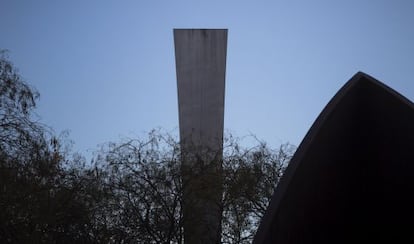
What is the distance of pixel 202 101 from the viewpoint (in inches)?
493

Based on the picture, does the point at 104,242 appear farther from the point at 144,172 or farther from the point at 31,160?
the point at 31,160

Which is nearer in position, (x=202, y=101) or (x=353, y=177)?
(x=353, y=177)

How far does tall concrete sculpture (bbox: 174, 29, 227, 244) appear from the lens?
12.5 meters

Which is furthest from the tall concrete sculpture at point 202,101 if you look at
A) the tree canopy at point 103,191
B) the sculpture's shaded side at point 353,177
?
the sculpture's shaded side at point 353,177

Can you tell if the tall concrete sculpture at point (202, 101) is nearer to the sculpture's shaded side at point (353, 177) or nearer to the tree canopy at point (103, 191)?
the tree canopy at point (103, 191)

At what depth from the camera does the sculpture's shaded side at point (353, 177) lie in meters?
5.55

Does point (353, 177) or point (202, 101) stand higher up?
point (202, 101)

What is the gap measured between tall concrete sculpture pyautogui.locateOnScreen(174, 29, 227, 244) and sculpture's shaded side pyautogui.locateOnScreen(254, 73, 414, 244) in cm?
570

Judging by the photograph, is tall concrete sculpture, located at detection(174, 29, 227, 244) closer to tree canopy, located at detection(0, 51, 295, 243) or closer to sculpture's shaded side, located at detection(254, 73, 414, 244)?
tree canopy, located at detection(0, 51, 295, 243)

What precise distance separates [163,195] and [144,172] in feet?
2.24

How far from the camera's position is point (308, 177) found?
→ 5797 millimetres

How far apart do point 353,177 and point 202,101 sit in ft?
20.6

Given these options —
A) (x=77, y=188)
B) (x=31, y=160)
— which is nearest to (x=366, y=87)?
(x=31, y=160)

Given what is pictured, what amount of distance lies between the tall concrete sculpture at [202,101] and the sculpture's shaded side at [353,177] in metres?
5.70
